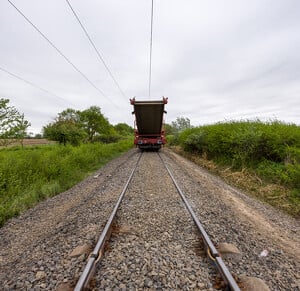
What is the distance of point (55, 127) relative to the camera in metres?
14.7

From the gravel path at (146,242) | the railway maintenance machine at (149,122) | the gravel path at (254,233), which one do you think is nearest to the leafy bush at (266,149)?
the gravel path at (254,233)

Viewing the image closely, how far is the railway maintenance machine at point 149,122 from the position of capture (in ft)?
37.4

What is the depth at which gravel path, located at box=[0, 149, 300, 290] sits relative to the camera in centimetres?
174

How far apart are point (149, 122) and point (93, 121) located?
96.5 feet

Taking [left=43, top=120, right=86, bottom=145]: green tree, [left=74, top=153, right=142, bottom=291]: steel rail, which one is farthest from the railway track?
[left=43, top=120, right=86, bottom=145]: green tree

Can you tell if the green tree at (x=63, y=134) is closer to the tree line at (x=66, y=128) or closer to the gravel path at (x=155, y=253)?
the tree line at (x=66, y=128)

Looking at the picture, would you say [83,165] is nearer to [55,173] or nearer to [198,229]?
[55,173]

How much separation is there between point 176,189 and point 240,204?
1636 mm

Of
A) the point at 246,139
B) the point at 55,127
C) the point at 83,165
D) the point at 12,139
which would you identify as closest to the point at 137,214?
the point at 12,139

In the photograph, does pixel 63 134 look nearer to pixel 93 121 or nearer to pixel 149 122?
pixel 149 122

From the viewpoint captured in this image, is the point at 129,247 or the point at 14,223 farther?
the point at 14,223

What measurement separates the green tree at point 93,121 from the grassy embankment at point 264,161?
3406 centimetres

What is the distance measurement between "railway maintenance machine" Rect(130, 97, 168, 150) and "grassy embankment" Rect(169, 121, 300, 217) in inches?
181

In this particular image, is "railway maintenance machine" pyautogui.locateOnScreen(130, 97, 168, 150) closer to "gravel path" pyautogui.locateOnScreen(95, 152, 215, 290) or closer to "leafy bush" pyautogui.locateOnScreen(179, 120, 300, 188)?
"leafy bush" pyautogui.locateOnScreen(179, 120, 300, 188)
